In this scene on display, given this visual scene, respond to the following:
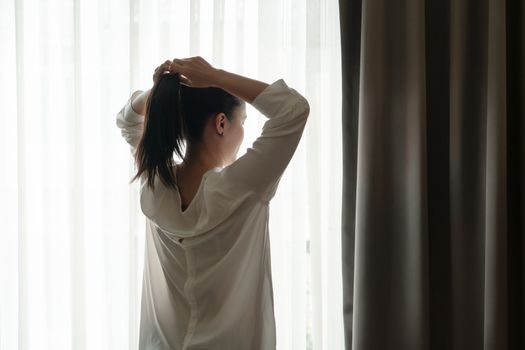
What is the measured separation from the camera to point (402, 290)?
64.6 inches

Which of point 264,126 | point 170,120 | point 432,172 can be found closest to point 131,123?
point 170,120

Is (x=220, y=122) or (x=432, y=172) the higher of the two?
(x=220, y=122)

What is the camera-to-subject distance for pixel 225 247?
3.91 feet

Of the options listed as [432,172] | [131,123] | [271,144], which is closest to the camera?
[271,144]

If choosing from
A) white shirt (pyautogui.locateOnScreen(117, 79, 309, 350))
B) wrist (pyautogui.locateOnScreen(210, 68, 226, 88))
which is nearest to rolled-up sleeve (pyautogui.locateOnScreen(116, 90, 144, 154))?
white shirt (pyautogui.locateOnScreen(117, 79, 309, 350))

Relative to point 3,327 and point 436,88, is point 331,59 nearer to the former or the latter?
point 436,88

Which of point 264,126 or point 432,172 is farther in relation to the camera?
point 432,172

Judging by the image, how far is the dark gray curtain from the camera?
1.59 metres

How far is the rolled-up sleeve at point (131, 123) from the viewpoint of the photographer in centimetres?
131

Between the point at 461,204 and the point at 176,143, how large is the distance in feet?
3.09

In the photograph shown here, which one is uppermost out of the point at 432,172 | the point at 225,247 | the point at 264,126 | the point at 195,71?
the point at 195,71

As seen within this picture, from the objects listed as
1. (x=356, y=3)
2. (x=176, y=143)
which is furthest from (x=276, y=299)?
(x=356, y=3)

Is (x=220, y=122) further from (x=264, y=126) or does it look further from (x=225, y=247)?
(x=225, y=247)

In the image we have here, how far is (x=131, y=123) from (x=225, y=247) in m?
0.40
